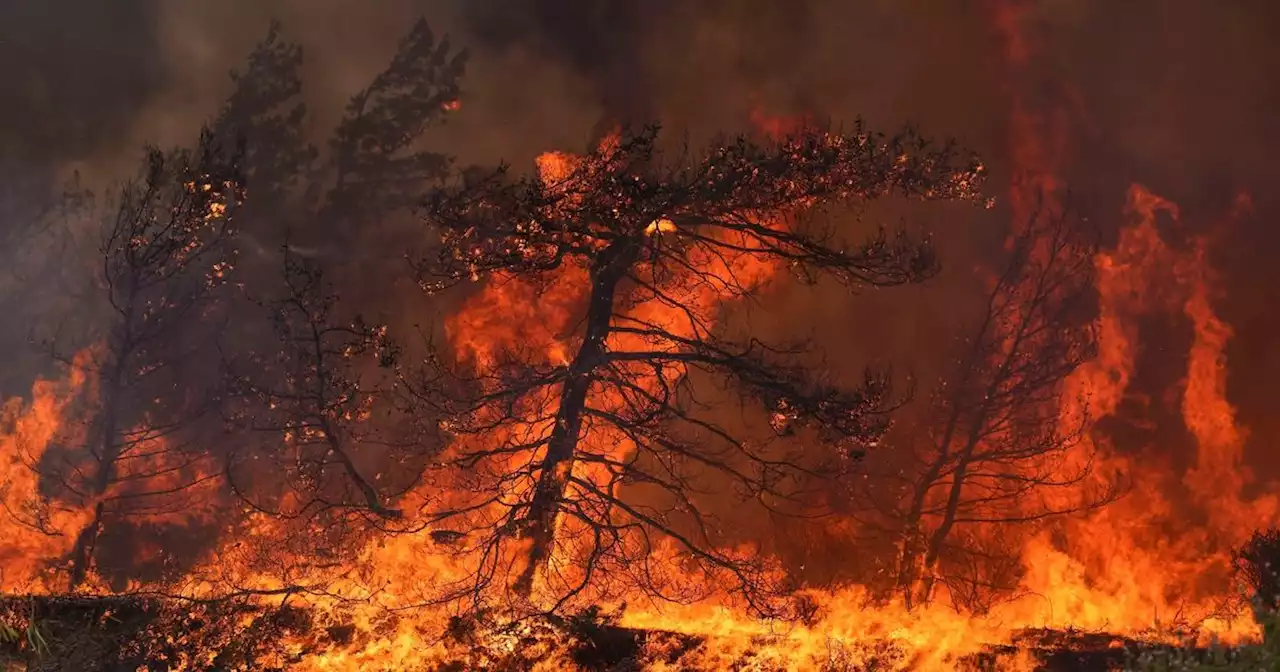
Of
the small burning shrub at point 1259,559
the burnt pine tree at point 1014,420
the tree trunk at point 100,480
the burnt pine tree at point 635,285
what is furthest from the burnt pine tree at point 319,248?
the small burning shrub at point 1259,559

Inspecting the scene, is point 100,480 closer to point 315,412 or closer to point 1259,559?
point 315,412

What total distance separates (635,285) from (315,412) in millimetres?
4660

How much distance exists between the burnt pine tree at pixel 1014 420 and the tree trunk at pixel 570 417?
16.3 ft

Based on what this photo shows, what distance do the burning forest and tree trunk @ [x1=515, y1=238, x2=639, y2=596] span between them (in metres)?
0.05

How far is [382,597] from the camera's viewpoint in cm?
941

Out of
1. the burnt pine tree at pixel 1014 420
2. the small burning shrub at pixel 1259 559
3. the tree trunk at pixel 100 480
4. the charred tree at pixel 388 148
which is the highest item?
the charred tree at pixel 388 148

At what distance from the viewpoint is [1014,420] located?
10961 millimetres

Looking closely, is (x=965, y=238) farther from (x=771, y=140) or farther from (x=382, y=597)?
(x=382, y=597)

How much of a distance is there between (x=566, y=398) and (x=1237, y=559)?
8.90 m

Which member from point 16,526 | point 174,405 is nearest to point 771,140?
point 174,405

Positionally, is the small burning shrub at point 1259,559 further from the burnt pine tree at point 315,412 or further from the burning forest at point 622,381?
the burnt pine tree at point 315,412

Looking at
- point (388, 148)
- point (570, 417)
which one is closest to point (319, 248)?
point (388, 148)

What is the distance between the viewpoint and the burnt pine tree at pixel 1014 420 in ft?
35.8

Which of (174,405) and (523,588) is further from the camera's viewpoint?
(174,405)
